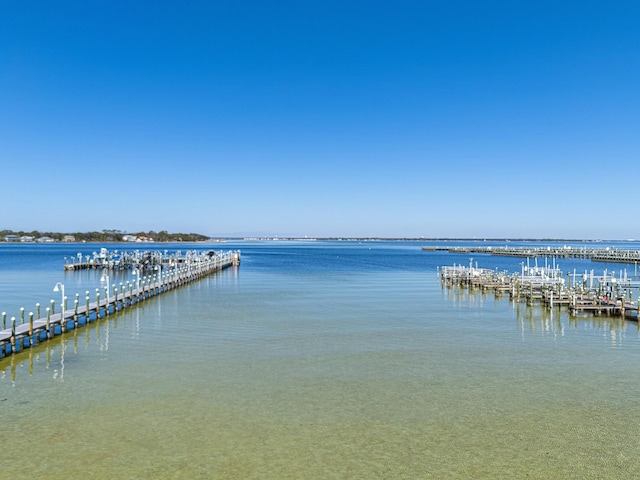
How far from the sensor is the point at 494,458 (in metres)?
9.12

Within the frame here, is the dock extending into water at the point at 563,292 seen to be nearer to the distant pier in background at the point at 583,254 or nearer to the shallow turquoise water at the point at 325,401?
the shallow turquoise water at the point at 325,401

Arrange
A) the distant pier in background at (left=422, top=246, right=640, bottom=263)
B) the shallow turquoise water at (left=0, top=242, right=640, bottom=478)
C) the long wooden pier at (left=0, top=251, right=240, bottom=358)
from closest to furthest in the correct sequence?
the shallow turquoise water at (left=0, top=242, right=640, bottom=478), the long wooden pier at (left=0, top=251, right=240, bottom=358), the distant pier in background at (left=422, top=246, right=640, bottom=263)

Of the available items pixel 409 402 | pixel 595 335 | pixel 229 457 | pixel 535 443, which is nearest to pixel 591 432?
pixel 535 443

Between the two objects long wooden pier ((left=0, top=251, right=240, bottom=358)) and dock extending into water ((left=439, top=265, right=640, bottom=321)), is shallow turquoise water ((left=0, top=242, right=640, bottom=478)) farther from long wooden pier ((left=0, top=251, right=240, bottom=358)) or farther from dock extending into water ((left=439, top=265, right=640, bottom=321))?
dock extending into water ((left=439, top=265, right=640, bottom=321))

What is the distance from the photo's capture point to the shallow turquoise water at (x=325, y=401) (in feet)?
29.4

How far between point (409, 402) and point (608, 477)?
14.7ft

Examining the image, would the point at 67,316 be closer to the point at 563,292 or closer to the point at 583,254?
the point at 563,292

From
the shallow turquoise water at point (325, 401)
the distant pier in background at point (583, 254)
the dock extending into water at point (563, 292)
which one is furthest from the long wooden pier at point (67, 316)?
the distant pier in background at point (583, 254)

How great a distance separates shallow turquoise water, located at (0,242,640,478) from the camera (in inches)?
352

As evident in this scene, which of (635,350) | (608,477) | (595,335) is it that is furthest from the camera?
(595,335)

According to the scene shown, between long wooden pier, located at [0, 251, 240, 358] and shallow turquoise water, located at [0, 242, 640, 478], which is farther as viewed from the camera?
long wooden pier, located at [0, 251, 240, 358]

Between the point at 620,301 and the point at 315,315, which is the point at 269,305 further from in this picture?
the point at 620,301

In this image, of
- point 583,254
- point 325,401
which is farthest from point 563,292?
point 583,254

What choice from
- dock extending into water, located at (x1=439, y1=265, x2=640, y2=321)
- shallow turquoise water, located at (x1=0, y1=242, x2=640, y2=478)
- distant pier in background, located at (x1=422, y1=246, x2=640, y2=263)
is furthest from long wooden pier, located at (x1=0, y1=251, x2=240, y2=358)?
distant pier in background, located at (x1=422, y1=246, x2=640, y2=263)
